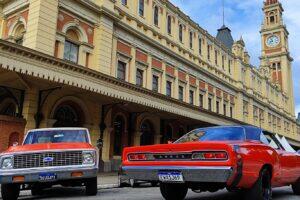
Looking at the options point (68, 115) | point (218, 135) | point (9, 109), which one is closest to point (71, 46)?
point (68, 115)

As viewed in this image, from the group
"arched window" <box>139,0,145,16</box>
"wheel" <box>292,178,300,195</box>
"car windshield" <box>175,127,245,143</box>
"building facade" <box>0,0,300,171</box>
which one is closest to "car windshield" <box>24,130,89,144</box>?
"car windshield" <box>175,127,245,143</box>

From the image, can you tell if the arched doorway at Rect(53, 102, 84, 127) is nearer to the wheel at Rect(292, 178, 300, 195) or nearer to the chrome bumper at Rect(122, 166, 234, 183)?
the wheel at Rect(292, 178, 300, 195)

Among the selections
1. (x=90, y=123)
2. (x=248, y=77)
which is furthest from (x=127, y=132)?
(x=248, y=77)

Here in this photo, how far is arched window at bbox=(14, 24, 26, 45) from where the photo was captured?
2048 centimetres

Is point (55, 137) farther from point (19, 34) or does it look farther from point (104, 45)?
point (104, 45)

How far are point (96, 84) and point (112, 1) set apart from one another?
897 centimetres

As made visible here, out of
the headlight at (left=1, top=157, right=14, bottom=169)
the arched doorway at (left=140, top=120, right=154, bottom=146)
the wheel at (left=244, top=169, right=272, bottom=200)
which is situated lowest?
the wheel at (left=244, top=169, right=272, bottom=200)

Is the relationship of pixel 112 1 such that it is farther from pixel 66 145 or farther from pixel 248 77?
pixel 248 77

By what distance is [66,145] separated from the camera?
891cm

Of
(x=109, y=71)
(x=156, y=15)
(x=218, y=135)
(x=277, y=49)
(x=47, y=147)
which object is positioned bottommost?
(x=47, y=147)

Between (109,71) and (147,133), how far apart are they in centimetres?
615

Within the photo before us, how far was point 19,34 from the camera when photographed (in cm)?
2092

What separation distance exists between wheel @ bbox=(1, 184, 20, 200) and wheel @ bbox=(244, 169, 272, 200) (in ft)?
17.4

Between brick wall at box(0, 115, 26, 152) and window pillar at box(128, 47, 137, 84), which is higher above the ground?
window pillar at box(128, 47, 137, 84)
